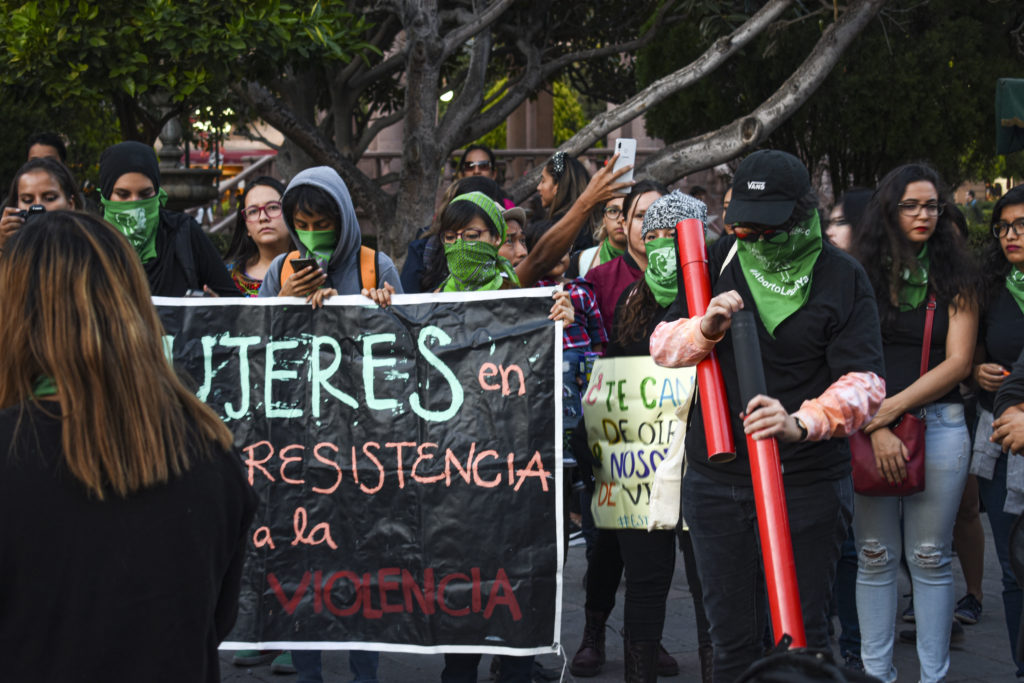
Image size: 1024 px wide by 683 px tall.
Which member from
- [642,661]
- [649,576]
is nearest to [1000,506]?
[649,576]

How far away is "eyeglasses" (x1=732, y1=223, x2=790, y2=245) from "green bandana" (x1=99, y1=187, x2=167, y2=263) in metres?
2.49

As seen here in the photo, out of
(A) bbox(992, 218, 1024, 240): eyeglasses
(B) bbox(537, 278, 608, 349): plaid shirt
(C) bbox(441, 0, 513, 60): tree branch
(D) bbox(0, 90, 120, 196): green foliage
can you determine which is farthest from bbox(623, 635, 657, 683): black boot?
(C) bbox(441, 0, 513, 60): tree branch

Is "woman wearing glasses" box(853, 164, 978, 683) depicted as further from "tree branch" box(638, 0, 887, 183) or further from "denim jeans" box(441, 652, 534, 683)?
"tree branch" box(638, 0, 887, 183)

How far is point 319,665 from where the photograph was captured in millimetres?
4348

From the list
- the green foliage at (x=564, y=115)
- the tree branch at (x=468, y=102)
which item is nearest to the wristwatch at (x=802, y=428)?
the tree branch at (x=468, y=102)

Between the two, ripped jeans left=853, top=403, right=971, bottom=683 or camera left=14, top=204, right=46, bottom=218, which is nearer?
ripped jeans left=853, top=403, right=971, bottom=683

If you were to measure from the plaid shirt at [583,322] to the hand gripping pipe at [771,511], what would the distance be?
164 centimetres

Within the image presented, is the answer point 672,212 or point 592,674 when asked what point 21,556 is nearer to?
point 672,212

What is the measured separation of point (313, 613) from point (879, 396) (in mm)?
2124

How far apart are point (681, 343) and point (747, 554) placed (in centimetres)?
64

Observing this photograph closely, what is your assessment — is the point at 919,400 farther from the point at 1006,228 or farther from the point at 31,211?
the point at 31,211

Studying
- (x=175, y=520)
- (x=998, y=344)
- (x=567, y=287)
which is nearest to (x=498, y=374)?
(x=567, y=287)

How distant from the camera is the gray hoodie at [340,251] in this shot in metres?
4.29

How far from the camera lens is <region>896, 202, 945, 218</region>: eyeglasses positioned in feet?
14.4
